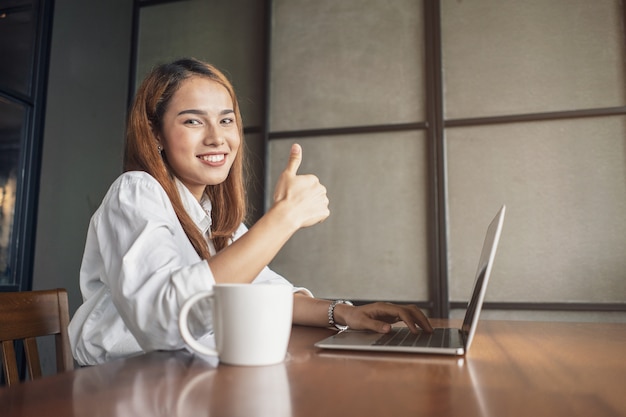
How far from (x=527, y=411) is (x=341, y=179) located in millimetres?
2275

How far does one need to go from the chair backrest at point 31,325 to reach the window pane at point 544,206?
1891 mm

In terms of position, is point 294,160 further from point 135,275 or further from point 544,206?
point 544,206

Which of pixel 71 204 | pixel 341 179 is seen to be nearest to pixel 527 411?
pixel 341 179

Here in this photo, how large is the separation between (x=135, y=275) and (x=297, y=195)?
26cm

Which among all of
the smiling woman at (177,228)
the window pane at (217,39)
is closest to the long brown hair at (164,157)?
the smiling woman at (177,228)

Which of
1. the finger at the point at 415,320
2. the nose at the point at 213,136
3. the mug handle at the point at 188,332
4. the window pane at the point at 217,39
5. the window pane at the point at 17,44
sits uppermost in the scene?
the window pane at the point at 217,39

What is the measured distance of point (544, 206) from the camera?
2393 mm

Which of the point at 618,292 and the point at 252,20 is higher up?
the point at 252,20

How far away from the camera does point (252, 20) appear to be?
2971 mm

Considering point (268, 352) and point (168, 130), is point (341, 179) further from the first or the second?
point (268, 352)

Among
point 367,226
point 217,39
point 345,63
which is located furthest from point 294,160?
point 217,39

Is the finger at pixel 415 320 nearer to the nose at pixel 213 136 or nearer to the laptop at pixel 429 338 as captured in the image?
the laptop at pixel 429 338

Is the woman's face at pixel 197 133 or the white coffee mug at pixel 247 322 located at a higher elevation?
the woman's face at pixel 197 133

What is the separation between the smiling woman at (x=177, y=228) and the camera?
2.39 ft
